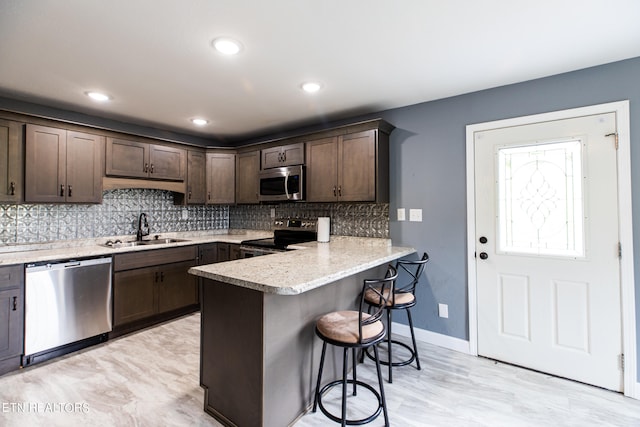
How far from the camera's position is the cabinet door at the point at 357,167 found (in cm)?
301

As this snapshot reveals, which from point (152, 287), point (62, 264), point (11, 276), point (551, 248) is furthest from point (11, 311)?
point (551, 248)

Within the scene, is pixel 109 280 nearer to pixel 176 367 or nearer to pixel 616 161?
pixel 176 367

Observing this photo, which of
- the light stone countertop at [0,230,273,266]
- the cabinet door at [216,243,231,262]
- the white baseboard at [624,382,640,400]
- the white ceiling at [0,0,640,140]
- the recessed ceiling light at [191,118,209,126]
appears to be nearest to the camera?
the white ceiling at [0,0,640,140]

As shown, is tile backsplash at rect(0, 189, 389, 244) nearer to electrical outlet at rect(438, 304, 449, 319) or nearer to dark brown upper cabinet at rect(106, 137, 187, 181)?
dark brown upper cabinet at rect(106, 137, 187, 181)

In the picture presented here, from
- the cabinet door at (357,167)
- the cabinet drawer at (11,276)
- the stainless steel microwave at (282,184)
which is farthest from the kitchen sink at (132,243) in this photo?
the cabinet door at (357,167)

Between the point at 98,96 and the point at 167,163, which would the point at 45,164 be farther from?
the point at 167,163

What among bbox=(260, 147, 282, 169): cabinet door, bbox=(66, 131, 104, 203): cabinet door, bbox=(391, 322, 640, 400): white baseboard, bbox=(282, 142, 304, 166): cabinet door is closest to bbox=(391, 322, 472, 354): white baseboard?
bbox=(391, 322, 640, 400): white baseboard

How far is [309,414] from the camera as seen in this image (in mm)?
1884

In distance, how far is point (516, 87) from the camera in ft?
8.31

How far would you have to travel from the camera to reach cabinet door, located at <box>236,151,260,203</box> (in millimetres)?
4078

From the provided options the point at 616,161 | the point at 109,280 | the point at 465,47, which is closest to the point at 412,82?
the point at 465,47

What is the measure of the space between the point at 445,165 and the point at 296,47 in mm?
1746

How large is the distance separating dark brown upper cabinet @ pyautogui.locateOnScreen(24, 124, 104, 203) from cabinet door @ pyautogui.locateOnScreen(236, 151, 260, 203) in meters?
1.60

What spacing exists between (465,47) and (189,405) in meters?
3.00
